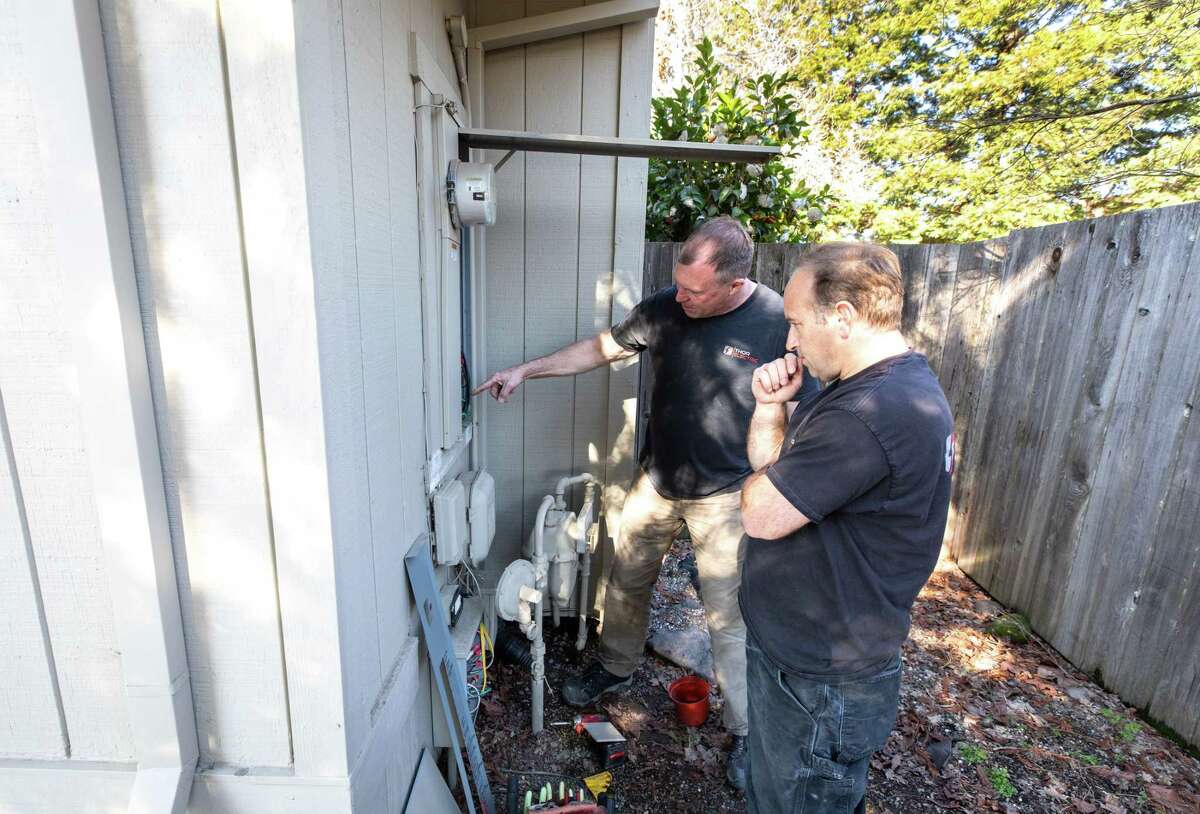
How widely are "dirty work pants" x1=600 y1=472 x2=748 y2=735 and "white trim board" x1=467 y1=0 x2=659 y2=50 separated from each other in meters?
1.88

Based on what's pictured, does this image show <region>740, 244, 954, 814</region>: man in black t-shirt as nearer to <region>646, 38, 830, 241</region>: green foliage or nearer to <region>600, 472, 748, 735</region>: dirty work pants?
<region>600, 472, 748, 735</region>: dirty work pants

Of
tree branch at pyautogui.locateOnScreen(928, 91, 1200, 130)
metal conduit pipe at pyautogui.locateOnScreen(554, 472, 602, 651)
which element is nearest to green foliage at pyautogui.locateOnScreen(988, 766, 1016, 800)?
metal conduit pipe at pyautogui.locateOnScreen(554, 472, 602, 651)

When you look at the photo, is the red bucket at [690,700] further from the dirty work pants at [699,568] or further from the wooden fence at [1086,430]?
the wooden fence at [1086,430]

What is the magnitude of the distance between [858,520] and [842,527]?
39 mm

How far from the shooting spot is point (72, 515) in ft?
3.33

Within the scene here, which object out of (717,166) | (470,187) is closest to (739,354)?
(470,187)

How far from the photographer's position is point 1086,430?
266 cm

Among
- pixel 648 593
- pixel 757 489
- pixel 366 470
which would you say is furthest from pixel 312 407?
Result: pixel 648 593

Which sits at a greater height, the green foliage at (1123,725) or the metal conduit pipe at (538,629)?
the metal conduit pipe at (538,629)

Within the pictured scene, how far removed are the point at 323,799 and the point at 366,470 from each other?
673 millimetres

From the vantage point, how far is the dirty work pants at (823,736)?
1328 mm

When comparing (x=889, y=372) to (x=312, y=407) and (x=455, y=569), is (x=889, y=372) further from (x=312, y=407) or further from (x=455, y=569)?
(x=455, y=569)

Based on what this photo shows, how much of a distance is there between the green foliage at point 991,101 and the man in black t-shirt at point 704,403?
6.75 meters

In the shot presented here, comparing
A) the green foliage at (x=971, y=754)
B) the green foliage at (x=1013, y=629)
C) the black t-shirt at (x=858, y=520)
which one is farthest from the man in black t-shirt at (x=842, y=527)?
the green foliage at (x=1013, y=629)
